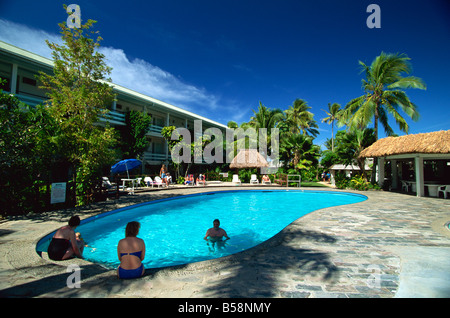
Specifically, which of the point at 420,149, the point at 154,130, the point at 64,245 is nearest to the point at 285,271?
the point at 64,245

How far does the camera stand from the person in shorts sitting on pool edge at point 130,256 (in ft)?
9.66

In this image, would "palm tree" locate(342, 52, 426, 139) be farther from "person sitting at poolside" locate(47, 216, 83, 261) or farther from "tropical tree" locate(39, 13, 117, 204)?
"person sitting at poolside" locate(47, 216, 83, 261)

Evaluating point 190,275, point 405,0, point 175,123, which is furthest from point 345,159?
point 175,123

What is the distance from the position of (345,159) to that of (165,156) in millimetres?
19471

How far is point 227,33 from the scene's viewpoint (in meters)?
15.2

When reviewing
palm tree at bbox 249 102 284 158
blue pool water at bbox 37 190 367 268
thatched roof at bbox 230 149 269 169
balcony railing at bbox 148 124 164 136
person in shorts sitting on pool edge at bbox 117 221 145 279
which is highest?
palm tree at bbox 249 102 284 158

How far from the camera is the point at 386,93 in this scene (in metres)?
15.8

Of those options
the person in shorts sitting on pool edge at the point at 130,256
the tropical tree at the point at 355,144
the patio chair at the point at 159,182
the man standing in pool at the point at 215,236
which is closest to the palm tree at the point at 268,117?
the tropical tree at the point at 355,144

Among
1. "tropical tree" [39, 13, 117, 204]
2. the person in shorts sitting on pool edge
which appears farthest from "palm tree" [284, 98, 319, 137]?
the person in shorts sitting on pool edge

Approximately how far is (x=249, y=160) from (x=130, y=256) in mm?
22379

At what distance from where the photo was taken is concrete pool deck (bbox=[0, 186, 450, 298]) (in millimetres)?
2578

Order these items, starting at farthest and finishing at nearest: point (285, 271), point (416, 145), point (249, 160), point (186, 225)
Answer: point (249, 160), point (416, 145), point (186, 225), point (285, 271)

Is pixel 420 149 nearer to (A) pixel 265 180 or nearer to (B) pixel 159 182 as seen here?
(A) pixel 265 180

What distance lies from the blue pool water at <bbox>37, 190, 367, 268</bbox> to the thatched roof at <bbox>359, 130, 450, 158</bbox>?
4081 mm
